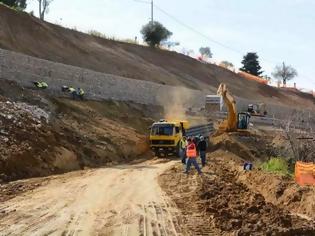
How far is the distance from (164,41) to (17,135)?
58.3m

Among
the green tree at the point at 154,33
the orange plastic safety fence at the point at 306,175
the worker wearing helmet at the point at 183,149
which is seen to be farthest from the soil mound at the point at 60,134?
the green tree at the point at 154,33

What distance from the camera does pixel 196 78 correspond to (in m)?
72.5

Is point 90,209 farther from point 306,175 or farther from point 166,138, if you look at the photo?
point 166,138

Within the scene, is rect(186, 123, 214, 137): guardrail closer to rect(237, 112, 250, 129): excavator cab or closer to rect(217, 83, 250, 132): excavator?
rect(217, 83, 250, 132): excavator

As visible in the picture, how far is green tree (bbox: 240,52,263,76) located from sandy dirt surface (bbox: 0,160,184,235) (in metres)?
80.1

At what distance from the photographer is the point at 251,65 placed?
99188 mm

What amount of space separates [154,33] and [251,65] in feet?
91.2

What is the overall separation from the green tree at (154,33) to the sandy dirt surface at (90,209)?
57.6 metres

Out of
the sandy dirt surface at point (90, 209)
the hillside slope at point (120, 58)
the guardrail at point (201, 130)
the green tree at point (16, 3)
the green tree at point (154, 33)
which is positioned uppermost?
the green tree at point (16, 3)

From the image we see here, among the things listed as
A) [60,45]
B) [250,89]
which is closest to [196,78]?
[250,89]

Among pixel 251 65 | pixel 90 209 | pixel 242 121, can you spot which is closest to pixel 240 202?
pixel 90 209

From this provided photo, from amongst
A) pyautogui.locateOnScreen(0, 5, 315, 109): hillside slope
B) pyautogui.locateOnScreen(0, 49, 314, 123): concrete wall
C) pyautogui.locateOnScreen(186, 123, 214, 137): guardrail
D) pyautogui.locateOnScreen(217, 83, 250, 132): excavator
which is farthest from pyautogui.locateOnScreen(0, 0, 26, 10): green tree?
pyautogui.locateOnScreen(217, 83, 250, 132): excavator

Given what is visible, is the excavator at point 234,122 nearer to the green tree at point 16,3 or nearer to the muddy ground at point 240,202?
the muddy ground at point 240,202

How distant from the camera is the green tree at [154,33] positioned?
76938 millimetres
